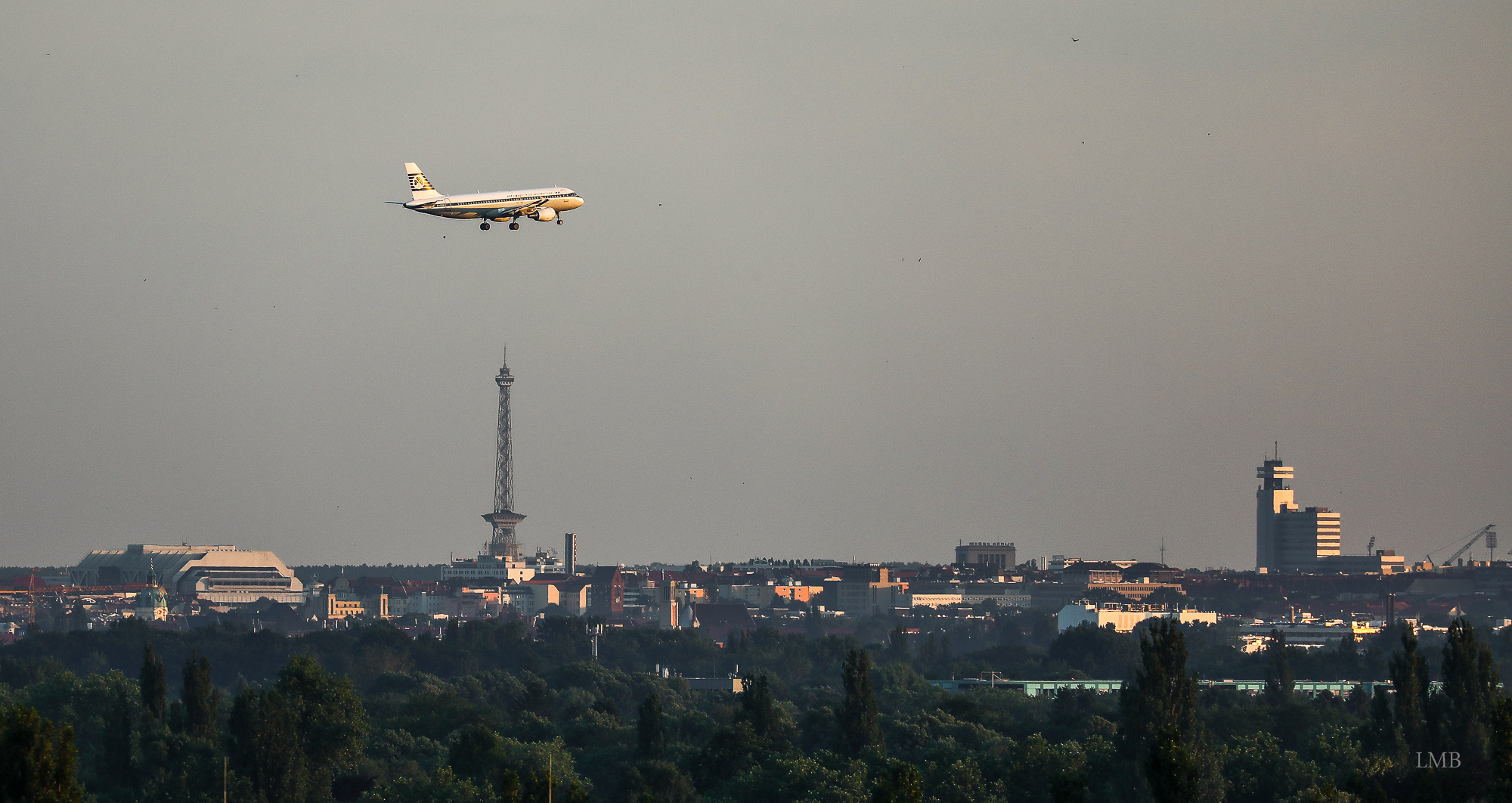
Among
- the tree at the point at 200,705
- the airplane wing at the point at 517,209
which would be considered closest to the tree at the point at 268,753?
the tree at the point at 200,705

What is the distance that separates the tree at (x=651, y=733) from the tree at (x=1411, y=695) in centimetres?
3361

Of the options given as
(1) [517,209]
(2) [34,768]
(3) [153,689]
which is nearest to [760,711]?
(1) [517,209]

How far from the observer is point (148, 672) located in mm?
112438

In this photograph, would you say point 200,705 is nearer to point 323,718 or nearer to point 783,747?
point 323,718

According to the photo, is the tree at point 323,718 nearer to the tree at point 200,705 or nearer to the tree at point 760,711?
the tree at point 200,705

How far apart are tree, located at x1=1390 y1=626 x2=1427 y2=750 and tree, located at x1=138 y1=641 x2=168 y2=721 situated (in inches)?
2335

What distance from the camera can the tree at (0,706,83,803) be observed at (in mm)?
59875

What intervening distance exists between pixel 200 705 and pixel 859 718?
1250 inches

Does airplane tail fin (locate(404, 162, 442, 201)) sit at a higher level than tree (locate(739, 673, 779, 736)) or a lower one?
higher

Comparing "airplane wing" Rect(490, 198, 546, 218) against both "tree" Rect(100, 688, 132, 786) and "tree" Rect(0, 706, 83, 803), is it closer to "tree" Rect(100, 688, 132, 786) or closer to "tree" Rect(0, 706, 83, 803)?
"tree" Rect(100, 688, 132, 786)

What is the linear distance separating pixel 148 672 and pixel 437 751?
15.1 meters

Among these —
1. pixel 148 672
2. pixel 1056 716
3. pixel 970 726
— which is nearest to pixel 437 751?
pixel 148 672

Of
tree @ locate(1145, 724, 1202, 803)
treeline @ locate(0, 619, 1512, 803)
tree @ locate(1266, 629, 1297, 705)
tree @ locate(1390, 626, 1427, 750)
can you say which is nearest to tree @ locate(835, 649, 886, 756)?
treeline @ locate(0, 619, 1512, 803)

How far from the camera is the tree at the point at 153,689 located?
111m
